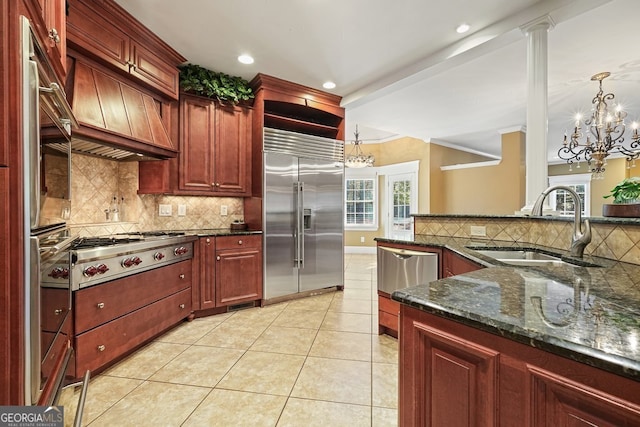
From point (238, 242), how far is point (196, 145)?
3.77ft

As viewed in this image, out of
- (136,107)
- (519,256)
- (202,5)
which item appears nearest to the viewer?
(519,256)

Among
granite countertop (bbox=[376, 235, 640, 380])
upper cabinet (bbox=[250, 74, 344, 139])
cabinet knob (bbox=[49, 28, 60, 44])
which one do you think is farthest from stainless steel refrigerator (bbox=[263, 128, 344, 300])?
granite countertop (bbox=[376, 235, 640, 380])

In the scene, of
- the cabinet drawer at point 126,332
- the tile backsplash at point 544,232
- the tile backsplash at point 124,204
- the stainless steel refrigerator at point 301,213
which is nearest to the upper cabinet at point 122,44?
the tile backsplash at point 124,204

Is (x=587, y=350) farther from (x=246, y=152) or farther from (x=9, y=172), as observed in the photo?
(x=246, y=152)

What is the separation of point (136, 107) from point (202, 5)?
40.6 inches

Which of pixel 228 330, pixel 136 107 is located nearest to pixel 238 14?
pixel 136 107

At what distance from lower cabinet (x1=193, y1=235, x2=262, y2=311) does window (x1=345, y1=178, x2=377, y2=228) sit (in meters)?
4.44

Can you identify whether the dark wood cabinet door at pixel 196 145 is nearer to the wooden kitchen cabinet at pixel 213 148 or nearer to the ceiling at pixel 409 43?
the wooden kitchen cabinet at pixel 213 148

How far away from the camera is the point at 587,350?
546mm

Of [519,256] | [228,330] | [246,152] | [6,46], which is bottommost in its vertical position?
[228,330]

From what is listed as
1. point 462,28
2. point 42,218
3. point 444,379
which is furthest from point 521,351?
point 462,28

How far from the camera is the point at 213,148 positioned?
321cm

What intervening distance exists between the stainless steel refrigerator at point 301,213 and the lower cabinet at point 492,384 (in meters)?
2.55

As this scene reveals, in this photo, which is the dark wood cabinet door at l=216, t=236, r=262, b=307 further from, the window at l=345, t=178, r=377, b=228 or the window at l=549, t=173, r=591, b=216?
the window at l=549, t=173, r=591, b=216
